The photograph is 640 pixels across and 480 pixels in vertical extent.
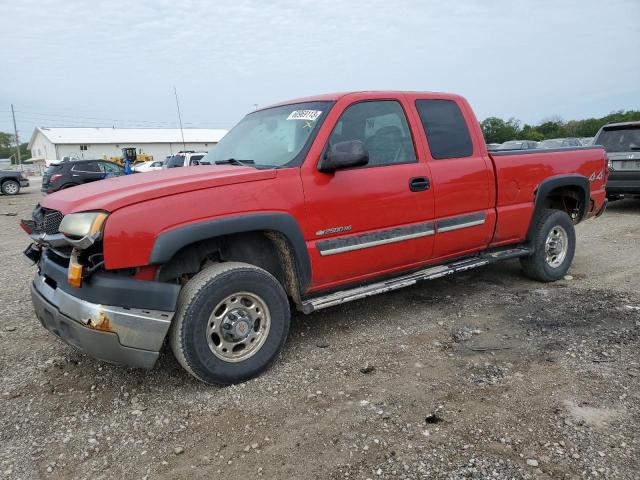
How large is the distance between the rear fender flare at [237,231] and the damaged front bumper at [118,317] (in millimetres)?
215

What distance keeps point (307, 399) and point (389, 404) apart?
50cm

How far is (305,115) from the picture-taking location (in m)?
3.78

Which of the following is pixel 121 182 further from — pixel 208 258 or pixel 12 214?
pixel 12 214

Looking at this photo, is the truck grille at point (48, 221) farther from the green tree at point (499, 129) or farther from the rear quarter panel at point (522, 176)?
the green tree at point (499, 129)

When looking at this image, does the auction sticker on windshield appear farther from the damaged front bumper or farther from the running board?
the damaged front bumper

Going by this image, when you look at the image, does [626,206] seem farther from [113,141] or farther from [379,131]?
[113,141]

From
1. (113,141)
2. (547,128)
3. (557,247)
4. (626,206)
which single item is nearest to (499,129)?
(547,128)

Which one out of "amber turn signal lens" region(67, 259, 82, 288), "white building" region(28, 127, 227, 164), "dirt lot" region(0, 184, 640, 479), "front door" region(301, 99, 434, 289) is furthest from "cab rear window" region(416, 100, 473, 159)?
"white building" region(28, 127, 227, 164)

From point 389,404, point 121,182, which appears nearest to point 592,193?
point 389,404

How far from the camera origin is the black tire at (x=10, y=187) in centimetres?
2266

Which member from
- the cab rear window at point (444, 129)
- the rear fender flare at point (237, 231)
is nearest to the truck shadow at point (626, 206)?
the cab rear window at point (444, 129)

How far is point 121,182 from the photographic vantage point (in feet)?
11.0

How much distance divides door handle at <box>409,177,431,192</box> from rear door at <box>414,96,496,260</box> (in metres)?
0.08

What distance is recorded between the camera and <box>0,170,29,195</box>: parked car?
22.6m
